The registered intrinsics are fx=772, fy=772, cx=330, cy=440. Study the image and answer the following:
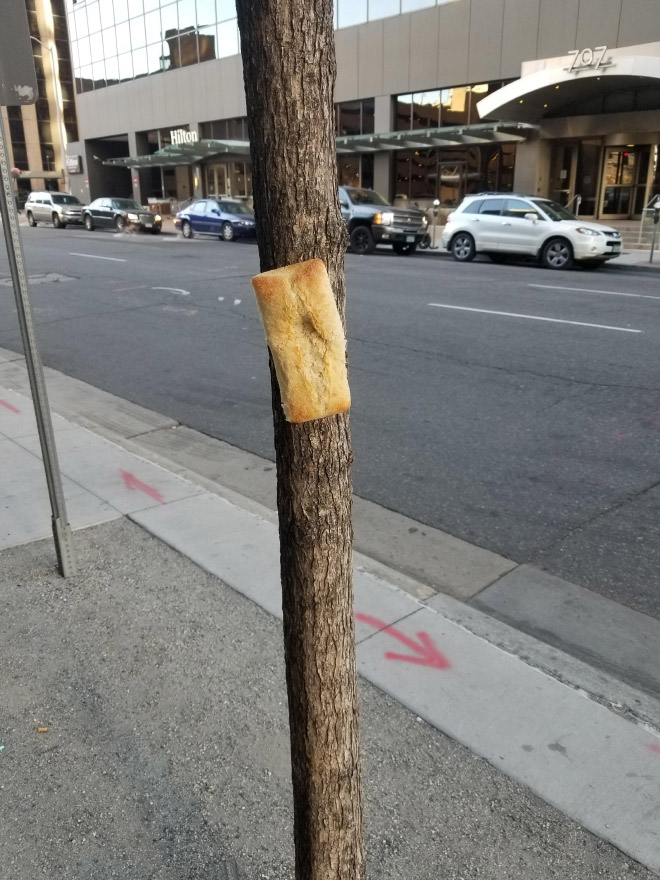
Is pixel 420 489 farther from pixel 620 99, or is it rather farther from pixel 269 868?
pixel 620 99

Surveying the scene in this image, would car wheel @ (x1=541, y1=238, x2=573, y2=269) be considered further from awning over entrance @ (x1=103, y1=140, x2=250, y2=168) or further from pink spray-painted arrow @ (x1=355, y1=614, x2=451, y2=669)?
awning over entrance @ (x1=103, y1=140, x2=250, y2=168)

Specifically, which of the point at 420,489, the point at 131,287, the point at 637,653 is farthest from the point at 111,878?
the point at 131,287

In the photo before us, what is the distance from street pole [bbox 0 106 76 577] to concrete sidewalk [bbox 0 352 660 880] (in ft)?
0.76

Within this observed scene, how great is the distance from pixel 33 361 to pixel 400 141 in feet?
93.2

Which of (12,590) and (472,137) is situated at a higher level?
(472,137)

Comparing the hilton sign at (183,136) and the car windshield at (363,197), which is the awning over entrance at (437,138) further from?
the hilton sign at (183,136)

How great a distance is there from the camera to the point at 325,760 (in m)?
1.88

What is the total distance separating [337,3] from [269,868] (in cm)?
3594

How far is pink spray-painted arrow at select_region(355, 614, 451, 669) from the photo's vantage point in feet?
10.8

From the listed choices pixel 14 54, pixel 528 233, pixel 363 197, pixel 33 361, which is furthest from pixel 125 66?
pixel 33 361

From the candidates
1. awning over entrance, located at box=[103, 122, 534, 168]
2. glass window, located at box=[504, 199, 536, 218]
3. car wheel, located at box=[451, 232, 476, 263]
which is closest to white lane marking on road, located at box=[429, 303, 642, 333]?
glass window, located at box=[504, 199, 536, 218]

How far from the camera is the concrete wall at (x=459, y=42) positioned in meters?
23.5

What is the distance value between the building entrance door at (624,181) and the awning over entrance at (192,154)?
1528 cm

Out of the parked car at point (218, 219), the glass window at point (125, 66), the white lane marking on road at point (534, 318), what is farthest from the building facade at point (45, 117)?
the white lane marking on road at point (534, 318)
